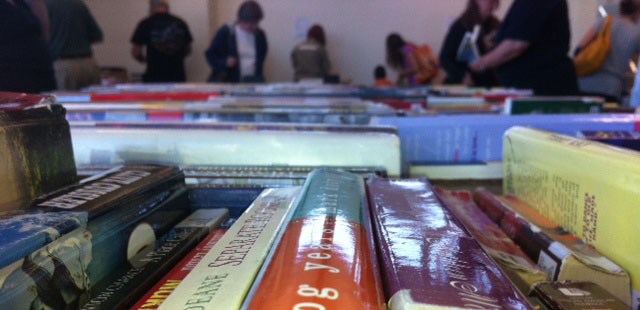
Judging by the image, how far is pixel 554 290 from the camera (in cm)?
44

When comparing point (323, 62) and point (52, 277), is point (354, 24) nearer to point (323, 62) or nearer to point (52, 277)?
point (323, 62)

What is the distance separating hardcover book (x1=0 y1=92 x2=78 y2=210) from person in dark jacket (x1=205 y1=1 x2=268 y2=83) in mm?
3224

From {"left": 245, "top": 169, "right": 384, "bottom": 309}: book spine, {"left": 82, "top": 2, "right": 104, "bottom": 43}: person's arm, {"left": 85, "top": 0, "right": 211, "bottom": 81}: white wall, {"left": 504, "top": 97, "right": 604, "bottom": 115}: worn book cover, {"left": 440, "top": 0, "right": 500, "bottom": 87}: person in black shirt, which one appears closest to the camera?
{"left": 245, "top": 169, "right": 384, "bottom": 309}: book spine

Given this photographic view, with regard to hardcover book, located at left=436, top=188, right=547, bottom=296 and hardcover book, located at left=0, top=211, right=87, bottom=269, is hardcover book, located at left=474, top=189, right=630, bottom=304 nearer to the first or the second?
hardcover book, located at left=436, top=188, right=547, bottom=296

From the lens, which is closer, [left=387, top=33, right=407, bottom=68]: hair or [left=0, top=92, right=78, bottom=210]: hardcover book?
[left=0, top=92, right=78, bottom=210]: hardcover book

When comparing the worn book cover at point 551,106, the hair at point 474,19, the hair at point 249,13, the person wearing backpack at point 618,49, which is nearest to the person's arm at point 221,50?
the hair at point 249,13

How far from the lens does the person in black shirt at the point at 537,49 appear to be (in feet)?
5.83

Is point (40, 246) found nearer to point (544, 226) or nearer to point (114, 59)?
point (544, 226)

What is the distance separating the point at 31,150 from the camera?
49cm

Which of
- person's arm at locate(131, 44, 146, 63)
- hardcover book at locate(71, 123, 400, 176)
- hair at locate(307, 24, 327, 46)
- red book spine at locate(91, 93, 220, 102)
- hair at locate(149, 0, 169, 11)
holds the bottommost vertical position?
hardcover book at locate(71, 123, 400, 176)

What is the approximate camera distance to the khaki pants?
2.58 m

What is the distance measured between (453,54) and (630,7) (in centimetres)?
110

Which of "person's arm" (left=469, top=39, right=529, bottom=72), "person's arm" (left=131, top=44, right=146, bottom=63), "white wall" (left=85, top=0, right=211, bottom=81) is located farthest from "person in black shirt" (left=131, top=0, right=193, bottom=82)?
"person's arm" (left=469, top=39, right=529, bottom=72)

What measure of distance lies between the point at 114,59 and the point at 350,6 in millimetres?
2488
